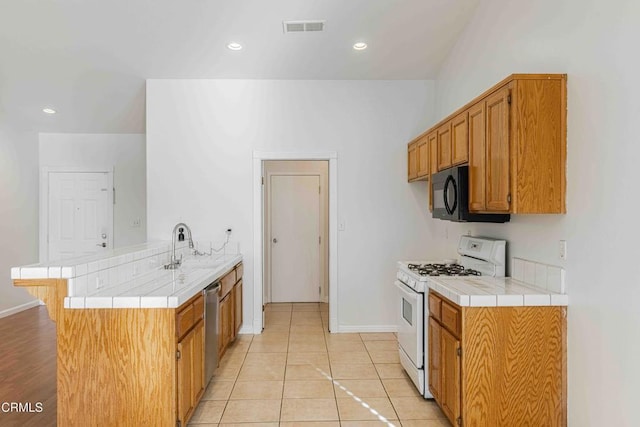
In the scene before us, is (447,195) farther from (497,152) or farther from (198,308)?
(198,308)

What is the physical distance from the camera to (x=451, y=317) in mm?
2254

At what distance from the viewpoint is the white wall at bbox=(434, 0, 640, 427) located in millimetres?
1730

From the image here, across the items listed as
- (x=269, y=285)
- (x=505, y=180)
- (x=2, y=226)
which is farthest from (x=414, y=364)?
(x=2, y=226)

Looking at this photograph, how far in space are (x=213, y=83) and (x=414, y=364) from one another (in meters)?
3.51

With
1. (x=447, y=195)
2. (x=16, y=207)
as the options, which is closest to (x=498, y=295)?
(x=447, y=195)

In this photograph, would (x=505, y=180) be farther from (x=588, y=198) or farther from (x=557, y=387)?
(x=557, y=387)

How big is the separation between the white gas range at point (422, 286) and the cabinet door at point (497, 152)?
1.81 ft

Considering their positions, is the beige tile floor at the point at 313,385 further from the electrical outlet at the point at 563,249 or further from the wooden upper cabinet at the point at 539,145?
the wooden upper cabinet at the point at 539,145

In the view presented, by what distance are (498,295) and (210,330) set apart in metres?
2.00

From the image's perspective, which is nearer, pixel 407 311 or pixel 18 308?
pixel 407 311

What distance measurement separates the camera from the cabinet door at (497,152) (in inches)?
87.2

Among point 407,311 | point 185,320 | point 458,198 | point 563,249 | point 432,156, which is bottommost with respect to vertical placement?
point 407,311

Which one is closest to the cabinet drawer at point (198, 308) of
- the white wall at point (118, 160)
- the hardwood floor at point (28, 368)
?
the hardwood floor at point (28, 368)

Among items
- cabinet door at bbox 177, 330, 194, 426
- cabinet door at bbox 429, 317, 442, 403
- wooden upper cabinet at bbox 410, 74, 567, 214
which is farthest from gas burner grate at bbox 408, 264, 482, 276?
cabinet door at bbox 177, 330, 194, 426
